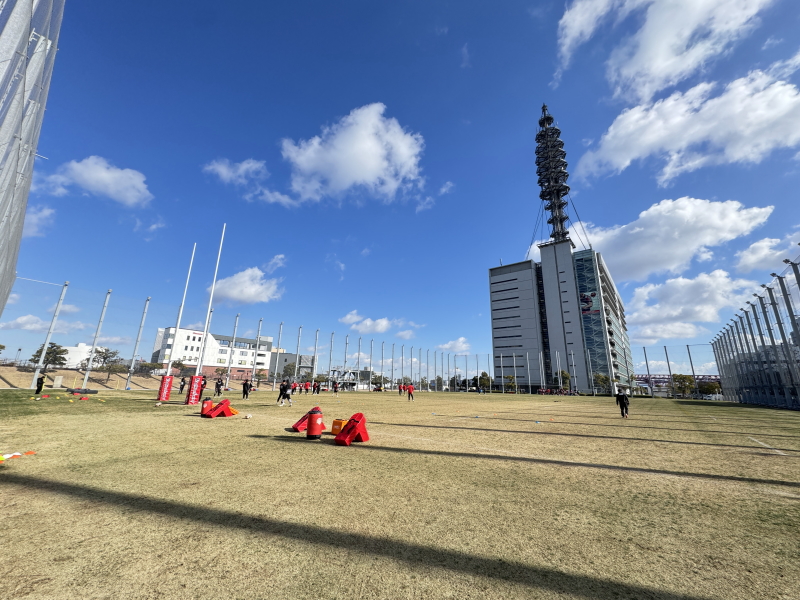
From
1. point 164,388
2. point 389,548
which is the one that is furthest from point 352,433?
point 164,388

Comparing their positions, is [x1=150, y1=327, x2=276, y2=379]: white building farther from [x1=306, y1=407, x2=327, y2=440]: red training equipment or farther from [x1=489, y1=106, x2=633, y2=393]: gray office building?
[x1=489, y1=106, x2=633, y2=393]: gray office building

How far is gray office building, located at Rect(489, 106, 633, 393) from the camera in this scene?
367ft

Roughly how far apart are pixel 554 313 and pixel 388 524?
129 m

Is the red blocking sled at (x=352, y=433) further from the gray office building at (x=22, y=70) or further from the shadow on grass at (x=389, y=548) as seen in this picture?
the gray office building at (x=22, y=70)

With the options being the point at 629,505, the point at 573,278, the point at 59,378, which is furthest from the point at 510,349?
the point at 629,505

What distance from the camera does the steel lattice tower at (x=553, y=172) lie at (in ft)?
441

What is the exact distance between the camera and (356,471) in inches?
272

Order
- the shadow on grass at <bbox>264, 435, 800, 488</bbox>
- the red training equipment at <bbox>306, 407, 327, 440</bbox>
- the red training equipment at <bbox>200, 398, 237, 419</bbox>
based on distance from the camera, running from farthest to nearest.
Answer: the red training equipment at <bbox>200, 398, 237, 419</bbox>
the red training equipment at <bbox>306, 407, 327, 440</bbox>
the shadow on grass at <bbox>264, 435, 800, 488</bbox>

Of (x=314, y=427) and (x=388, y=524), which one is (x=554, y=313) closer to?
(x=314, y=427)

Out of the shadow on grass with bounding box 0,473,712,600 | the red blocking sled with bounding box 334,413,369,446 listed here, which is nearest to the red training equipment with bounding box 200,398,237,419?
the red blocking sled with bounding box 334,413,369,446

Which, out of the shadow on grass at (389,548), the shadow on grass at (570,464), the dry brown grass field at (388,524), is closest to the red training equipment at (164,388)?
the dry brown grass field at (388,524)

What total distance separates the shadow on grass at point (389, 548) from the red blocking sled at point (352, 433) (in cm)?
507

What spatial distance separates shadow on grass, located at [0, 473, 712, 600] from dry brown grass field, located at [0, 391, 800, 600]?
26 mm

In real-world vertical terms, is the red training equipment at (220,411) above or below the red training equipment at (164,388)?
below
